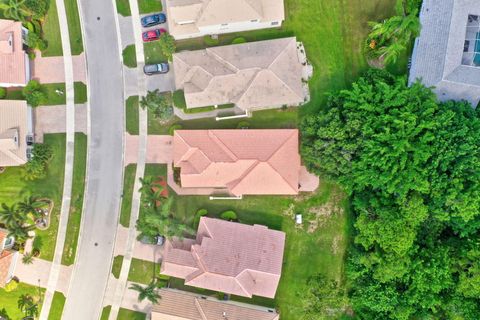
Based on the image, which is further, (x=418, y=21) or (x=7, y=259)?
(x=7, y=259)

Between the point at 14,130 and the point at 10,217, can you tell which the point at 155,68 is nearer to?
the point at 14,130

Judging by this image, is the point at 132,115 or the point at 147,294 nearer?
the point at 147,294

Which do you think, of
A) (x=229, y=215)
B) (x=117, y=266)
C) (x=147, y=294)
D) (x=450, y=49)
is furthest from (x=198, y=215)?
(x=450, y=49)

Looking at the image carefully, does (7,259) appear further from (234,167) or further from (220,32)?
(220,32)

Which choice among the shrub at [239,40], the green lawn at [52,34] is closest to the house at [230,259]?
the shrub at [239,40]

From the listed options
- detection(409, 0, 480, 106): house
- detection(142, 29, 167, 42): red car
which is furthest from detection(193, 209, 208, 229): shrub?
detection(409, 0, 480, 106): house

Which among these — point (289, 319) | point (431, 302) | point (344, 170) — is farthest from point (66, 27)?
point (431, 302)

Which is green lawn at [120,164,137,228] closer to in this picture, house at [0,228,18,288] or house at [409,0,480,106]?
house at [0,228,18,288]
